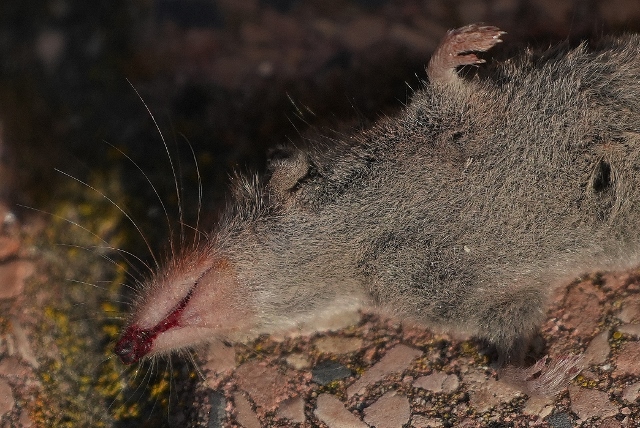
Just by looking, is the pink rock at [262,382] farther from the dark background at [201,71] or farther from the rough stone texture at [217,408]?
the dark background at [201,71]

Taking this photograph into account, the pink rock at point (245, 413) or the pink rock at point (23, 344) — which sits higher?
the pink rock at point (23, 344)

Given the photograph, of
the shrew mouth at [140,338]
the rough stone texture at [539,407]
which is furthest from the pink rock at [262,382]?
the rough stone texture at [539,407]

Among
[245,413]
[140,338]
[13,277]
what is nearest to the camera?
[140,338]

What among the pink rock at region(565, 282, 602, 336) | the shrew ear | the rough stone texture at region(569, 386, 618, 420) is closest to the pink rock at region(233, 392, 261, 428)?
the shrew ear

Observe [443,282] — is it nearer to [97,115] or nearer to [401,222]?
[401,222]

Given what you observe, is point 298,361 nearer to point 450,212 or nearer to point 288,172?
point 288,172

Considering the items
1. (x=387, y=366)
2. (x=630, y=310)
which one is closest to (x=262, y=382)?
(x=387, y=366)
